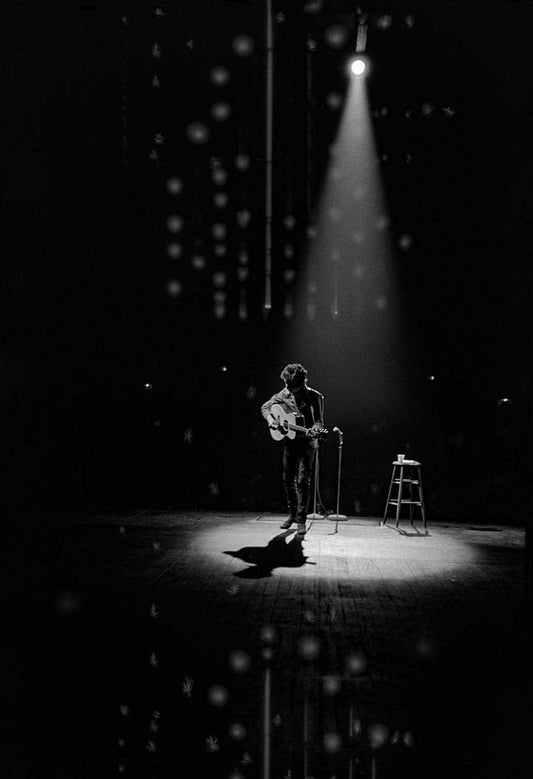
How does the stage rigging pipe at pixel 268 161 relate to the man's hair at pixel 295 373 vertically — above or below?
above

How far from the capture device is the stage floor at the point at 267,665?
6.12 feet

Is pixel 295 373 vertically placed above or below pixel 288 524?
above

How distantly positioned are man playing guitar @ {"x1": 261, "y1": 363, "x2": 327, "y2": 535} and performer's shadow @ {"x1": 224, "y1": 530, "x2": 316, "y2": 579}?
39 cm

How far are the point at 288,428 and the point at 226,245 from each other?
2.59m

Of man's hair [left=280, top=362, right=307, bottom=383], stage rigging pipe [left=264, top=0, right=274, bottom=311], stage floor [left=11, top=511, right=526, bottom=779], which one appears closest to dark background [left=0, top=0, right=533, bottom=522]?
stage rigging pipe [left=264, top=0, right=274, bottom=311]

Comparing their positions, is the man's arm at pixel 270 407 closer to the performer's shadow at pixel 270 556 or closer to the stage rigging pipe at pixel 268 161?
the performer's shadow at pixel 270 556

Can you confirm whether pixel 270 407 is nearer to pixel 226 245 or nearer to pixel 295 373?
pixel 295 373

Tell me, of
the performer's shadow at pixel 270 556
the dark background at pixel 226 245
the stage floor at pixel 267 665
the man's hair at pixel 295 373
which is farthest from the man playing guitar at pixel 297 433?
the dark background at pixel 226 245

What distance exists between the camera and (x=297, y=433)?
17.8ft

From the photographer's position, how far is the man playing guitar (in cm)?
546

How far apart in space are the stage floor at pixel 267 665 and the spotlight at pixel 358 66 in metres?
5.05

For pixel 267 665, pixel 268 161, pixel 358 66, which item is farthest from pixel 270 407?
pixel 358 66

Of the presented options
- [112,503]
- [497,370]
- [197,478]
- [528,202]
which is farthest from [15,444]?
[528,202]

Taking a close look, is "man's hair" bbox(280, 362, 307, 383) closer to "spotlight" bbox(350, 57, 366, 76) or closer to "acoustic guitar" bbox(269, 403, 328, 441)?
"acoustic guitar" bbox(269, 403, 328, 441)
